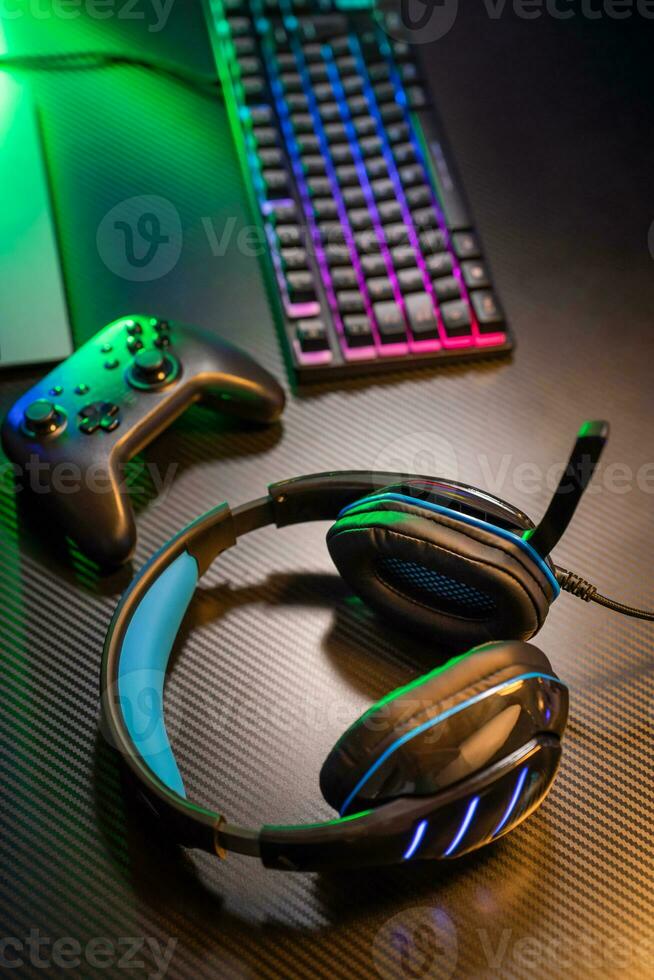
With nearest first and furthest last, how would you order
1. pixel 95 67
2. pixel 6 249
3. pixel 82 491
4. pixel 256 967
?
pixel 256 967 → pixel 82 491 → pixel 6 249 → pixel 95 67

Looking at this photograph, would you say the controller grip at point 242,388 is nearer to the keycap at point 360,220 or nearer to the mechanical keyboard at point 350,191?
the mechanical keyboard at point 350,191

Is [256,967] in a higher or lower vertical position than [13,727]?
lower

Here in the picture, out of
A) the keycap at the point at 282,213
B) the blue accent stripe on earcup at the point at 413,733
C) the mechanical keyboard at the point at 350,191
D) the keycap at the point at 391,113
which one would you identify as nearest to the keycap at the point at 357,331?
the mechanical keyboard at the point at 350,191

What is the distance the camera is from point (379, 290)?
684 millimetres

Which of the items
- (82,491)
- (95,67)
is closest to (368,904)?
(82,491)

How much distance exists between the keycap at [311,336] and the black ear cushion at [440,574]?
0.19 m

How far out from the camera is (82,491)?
595 millimetres

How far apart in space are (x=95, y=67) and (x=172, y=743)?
620mm

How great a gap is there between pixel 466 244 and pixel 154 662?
0.40 m

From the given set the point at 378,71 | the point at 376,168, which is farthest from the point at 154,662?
the point at 378,71

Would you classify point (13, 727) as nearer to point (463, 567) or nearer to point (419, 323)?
point (463, 567)

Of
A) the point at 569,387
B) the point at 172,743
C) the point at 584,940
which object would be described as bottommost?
the point at 584,940

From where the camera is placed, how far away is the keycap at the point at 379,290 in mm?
683

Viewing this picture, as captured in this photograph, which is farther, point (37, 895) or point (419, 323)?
point (419, 323)
